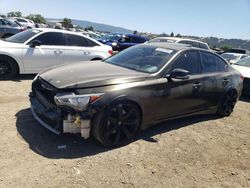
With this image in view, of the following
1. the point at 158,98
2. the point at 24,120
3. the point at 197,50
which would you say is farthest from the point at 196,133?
the point at 24,120

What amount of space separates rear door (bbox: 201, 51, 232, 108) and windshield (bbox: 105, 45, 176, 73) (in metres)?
0.99

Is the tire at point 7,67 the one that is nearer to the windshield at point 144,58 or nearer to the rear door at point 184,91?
the windshield at point 144,58

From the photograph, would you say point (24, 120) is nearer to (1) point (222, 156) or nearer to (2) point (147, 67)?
(2) point (147, 67)

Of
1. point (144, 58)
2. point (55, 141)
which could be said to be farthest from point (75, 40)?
point (55, 141)

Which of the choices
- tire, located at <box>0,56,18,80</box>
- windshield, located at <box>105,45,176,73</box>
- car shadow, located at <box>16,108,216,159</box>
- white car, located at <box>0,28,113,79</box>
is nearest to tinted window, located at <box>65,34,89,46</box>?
white car, located at <box>0,28,113,79</box>

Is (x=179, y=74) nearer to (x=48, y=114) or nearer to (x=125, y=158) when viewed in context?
(x=125, y=158)

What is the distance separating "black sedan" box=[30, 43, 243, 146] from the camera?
4.35 metres

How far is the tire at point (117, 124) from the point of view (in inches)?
173

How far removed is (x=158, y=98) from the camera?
201 inches

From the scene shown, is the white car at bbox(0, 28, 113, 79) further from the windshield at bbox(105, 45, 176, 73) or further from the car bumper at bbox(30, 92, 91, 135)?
the car bumper at bbox(30, 92, 91, 135)

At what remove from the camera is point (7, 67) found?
8367 millimetres

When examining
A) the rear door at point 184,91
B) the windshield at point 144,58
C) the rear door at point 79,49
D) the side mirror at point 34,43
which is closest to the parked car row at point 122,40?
the rear door at point 79,49

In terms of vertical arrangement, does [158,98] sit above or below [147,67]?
below

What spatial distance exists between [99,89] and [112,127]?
2.00 feet
